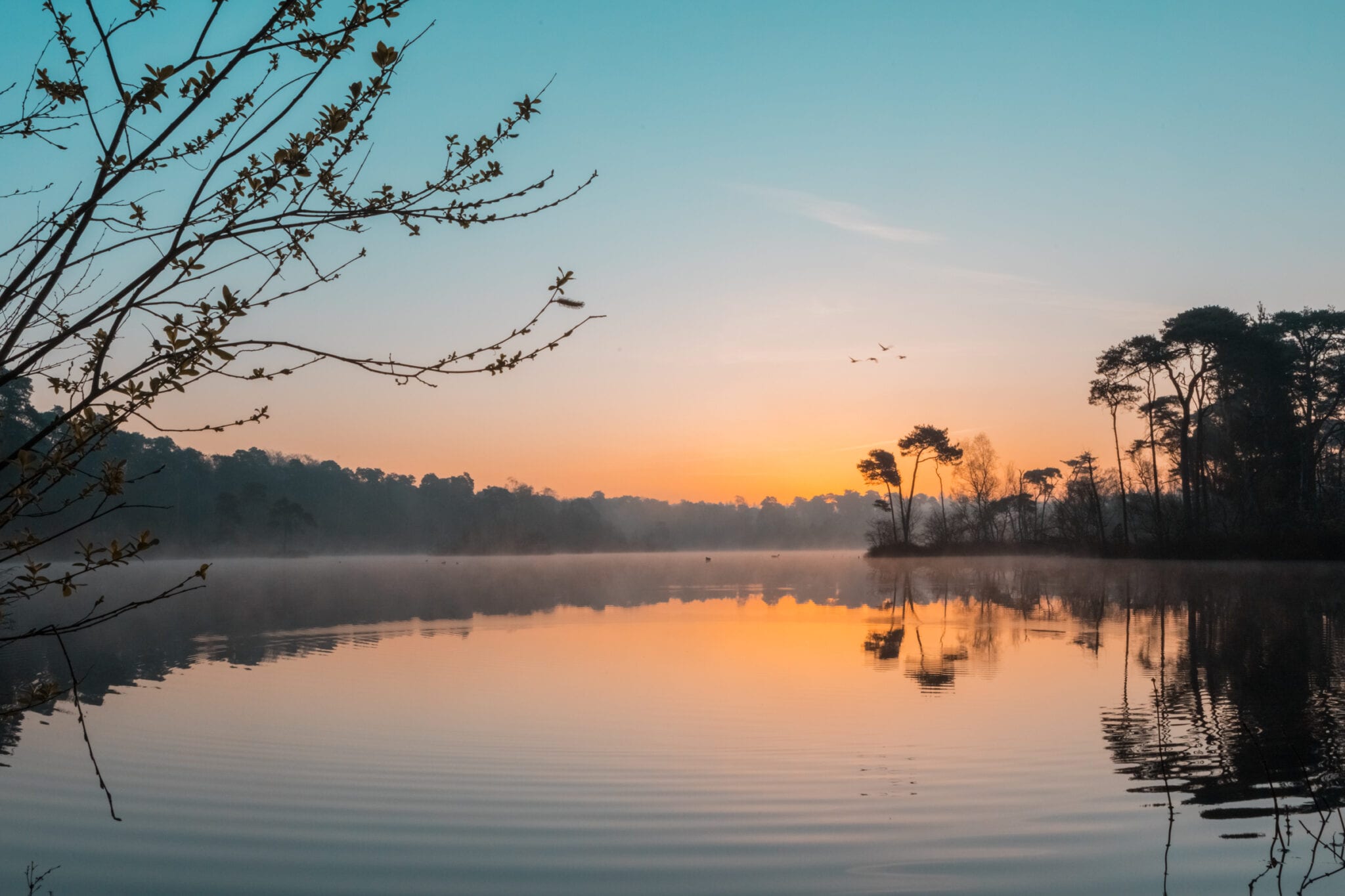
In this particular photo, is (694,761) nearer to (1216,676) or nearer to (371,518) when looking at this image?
(1216,676)

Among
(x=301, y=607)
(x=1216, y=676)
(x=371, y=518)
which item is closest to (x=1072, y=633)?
(x=1216, y=676)

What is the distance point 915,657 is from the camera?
532 inches

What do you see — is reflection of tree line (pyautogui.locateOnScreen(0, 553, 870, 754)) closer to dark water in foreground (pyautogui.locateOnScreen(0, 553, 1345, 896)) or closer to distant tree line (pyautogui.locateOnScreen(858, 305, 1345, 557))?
dark water in foreground (pyautogui.locateOnScreen(0, 553, 1345, 896))

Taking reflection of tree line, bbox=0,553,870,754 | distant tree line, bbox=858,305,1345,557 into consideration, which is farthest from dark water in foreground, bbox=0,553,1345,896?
distant tree line, bbox=858,305,1345,557

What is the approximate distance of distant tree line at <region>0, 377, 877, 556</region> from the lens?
322ft

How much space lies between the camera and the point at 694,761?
758 cm

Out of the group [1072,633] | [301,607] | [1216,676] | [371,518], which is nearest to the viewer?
[1216,676]


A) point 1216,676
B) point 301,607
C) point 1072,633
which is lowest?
point 1072,633

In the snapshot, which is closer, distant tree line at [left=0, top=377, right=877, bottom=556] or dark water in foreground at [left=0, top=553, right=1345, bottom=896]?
dark water in foreground at [left=0, top=553, right=1345, bottom=896]

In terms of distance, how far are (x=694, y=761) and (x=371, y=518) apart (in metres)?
135

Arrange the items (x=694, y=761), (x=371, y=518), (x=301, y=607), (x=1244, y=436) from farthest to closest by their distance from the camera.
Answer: (x=371, y=518) < (x=1244, y=436) < (x=301, y=607) < (x=694, y=761)

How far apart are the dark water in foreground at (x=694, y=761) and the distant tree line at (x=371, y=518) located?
71081 mm

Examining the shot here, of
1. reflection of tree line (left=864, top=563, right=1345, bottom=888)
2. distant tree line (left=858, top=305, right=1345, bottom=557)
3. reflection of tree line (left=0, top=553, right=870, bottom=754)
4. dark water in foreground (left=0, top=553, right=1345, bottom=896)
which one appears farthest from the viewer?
distant tree line (left=858, top=305, right=1345, bottom=557)

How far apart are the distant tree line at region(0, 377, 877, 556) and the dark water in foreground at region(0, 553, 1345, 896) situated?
2798 inches
